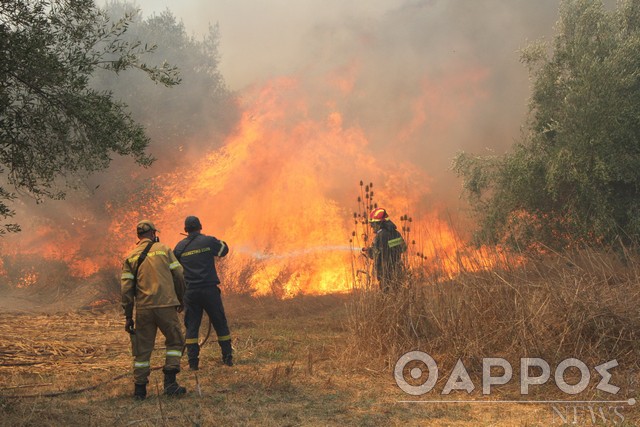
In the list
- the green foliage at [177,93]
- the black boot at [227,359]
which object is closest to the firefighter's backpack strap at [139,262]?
the black boot at [227,359]

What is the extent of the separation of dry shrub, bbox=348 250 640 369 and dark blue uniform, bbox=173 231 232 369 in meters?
2.04

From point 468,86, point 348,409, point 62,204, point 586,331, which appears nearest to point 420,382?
point 348,409

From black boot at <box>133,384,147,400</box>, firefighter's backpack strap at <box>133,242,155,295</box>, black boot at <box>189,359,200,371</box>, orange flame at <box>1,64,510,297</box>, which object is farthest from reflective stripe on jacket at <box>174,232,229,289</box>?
orange flame at <box>1,64,510,297</box>

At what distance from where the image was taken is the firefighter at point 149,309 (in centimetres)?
643

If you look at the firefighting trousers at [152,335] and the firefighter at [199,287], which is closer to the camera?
the firefighting trousers at [152,335]

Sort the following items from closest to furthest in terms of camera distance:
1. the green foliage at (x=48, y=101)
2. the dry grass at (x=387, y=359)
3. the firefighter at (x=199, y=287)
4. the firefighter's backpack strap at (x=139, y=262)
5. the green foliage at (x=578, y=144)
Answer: the dry grass at (x=387, y=359) → the green foliage at (x=48, y=101) → the firefighter's backpack strap at (x=139, y=262) → the firefighter at (x=199, y=287) → the green foliage at (x=578, y=144)

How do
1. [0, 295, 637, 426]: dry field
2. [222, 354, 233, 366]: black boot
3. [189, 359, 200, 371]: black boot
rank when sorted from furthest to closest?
[222, 354, 233, 366]: black boot, [189, 359, 200, 371]: black boot, [0, 295, 637, 426]: dry field

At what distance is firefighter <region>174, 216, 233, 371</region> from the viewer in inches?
320

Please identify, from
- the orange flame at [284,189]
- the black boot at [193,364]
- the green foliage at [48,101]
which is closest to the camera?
the green foliage at [48,101]

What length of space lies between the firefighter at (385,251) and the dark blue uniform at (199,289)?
8.02ft

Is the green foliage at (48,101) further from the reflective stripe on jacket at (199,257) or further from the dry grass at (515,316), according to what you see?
the dry grass at (515,316)

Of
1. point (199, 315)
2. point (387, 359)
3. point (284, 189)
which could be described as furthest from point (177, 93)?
point (387, 359)

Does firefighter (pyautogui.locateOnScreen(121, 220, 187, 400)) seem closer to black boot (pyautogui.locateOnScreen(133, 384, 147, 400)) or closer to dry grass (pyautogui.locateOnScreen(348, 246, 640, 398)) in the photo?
black boot (pyautogui.locateOnScreen(133, 384, 147, 400))

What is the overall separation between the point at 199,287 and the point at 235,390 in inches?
79.6
